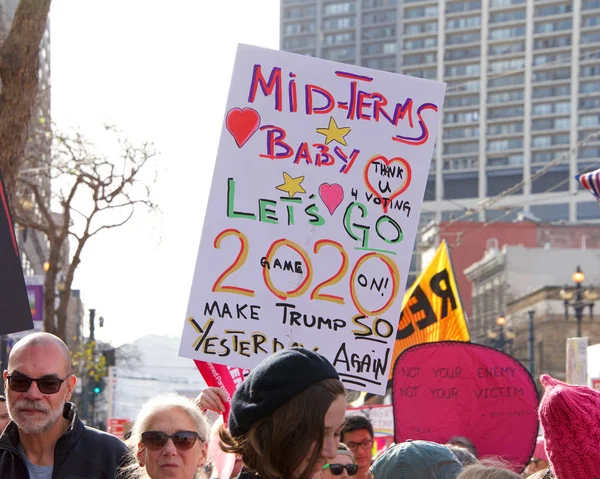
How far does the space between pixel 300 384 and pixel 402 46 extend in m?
130

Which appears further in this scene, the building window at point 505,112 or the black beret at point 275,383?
the building window at point 505,112

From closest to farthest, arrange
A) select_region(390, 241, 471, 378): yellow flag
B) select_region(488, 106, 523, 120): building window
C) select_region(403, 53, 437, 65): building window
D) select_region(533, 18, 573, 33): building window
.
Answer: select_region(390, 241, 471, 378): yellow flag, select_region(533, 18, 573, 33): building window, select_region(488, 106, 523, 120): building window, select_region(403, 53, 437, 65): building window

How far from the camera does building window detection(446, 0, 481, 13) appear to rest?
413 feet

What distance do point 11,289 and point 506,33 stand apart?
404ft

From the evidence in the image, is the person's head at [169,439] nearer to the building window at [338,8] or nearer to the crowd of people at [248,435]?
the crowd of people at [248,435]

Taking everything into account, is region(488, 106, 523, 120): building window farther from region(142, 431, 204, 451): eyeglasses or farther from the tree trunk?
region(142, 431, 204, 451): eyeglasses

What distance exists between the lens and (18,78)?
7.57 metres

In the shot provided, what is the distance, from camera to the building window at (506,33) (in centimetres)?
12362

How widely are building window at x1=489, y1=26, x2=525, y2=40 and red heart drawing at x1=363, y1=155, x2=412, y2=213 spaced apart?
12165 cm

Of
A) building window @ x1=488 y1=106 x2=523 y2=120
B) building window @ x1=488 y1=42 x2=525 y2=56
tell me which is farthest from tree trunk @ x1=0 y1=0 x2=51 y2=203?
building window @ x1=488 y1=42 x2=525 y2=56

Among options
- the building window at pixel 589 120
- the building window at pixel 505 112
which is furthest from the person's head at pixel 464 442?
the building window at pixel 505 112

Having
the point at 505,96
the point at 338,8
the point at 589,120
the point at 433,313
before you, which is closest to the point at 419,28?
the point at 505,96

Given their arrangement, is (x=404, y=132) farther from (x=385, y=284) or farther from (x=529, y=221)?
(x=529, y=221)

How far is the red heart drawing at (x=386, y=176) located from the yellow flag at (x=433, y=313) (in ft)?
14.6
